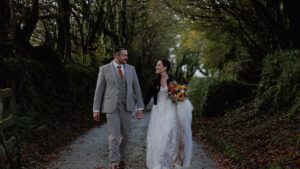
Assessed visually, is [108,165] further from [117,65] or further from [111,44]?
[111,44]

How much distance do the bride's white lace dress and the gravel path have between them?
901 millimetres

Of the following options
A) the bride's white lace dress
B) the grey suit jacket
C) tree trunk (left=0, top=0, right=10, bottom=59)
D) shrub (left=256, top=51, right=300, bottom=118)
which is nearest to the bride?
the bride's white lace dress

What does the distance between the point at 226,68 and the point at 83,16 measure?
852cm

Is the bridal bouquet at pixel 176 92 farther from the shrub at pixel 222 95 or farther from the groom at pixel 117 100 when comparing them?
the shrub at pixel 222 95

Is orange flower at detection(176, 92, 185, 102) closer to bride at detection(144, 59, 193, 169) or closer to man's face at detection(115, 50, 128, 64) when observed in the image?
bride at detection(144, 59, 193, 169)

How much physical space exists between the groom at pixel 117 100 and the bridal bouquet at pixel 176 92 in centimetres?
66

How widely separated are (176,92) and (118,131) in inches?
49.6

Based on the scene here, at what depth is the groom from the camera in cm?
927

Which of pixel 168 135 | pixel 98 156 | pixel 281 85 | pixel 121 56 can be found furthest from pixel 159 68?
pixel 281 85

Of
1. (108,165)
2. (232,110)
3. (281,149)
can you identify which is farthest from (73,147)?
(232,110)

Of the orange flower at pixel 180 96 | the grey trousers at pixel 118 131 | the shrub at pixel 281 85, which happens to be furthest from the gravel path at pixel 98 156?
the shrub at pixel 281 85

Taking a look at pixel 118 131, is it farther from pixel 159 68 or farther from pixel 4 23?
pixel 4 23

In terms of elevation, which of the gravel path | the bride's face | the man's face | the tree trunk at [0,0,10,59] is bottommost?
the gravel path

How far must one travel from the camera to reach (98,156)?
11461mm
